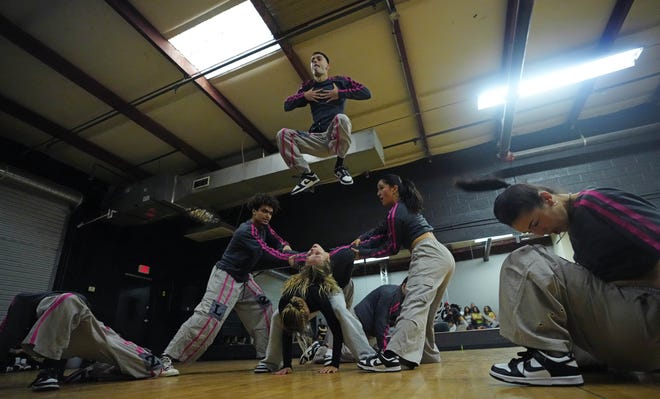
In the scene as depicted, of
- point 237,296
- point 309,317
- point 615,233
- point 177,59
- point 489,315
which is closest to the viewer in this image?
point 615,233

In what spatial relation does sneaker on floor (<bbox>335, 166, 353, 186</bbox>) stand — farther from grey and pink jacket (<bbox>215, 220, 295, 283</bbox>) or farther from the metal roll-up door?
the metal roll-up door

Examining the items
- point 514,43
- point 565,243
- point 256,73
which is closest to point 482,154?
point 565,243

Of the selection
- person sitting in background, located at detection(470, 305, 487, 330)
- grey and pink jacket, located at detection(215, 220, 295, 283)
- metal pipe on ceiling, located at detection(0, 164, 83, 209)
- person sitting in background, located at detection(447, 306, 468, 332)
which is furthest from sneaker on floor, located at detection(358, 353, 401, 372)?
metal pipe on ceiling, located at detection(0, 164, 83, 209)

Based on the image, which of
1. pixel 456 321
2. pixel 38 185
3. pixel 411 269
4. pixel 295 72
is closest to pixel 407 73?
pixel 295 72

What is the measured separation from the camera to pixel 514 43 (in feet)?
10.8

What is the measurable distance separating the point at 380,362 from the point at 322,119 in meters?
2.11

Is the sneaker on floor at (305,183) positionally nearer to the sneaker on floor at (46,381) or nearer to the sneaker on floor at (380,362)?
the sneaker on floor at (380,362)

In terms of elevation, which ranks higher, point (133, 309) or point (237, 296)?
point (133, 309)

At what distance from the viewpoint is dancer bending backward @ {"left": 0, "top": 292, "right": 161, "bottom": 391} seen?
179 cm

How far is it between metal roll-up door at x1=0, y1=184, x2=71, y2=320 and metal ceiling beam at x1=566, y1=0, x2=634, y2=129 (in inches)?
296

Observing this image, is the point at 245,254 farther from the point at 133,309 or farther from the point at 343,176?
the point at 133,309

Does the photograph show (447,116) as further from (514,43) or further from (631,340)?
(631,340)

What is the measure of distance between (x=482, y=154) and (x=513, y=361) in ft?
16.0

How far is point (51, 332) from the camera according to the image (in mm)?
1818
